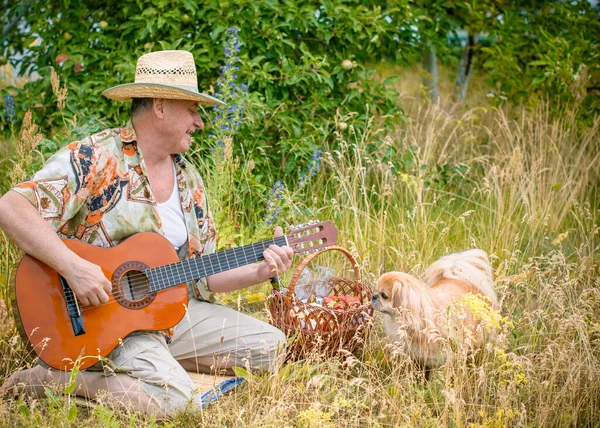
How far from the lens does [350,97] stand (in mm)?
5164

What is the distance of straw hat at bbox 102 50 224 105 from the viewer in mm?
3131

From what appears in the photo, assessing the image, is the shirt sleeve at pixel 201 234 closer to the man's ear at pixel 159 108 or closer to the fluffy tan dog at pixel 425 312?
the man's ear at pixel 159 108

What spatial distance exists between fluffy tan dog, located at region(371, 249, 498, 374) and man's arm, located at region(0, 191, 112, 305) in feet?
4.59

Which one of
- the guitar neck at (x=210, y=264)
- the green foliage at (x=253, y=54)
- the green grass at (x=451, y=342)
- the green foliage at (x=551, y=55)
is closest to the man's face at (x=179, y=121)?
the guitar neck at (x=210, y=264)

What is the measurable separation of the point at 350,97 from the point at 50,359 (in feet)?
10.1

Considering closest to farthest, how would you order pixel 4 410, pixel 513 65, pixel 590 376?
pixel 4 410 < pixel 590 376 < pixel 513 65

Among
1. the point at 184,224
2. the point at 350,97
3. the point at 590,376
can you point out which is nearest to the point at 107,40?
the point at 350,97

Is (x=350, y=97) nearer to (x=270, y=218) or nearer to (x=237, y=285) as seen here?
(x=270, y=218)

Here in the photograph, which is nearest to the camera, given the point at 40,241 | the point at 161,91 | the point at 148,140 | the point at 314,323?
the point at 40,241

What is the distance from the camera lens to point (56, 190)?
117 inches

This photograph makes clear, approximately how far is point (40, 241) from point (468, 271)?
223cm

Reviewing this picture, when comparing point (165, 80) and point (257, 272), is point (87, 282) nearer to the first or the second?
point (257, 272)

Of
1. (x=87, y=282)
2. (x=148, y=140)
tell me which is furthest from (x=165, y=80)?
(x=87, y=282)

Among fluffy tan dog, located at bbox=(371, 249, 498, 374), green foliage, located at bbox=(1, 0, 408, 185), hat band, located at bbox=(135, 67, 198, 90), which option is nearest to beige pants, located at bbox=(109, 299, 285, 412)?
fluffy tan dog, located at bbox=(371, 249, 498, 374)
